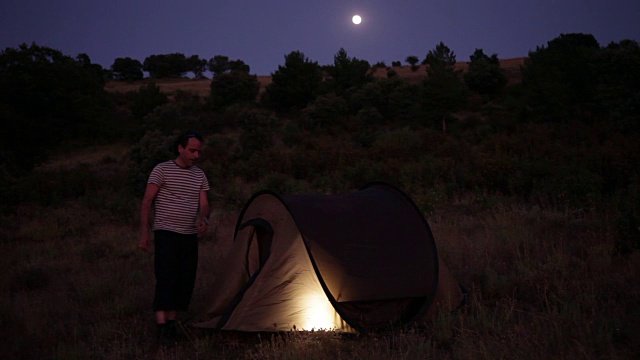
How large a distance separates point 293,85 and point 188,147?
34.3 meters

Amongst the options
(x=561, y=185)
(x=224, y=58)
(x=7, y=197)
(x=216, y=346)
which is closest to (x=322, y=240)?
(x=216, y=346)

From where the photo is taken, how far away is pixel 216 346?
4594mm

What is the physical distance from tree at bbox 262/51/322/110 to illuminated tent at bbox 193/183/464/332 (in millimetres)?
32667

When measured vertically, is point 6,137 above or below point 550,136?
above

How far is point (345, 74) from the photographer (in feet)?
129

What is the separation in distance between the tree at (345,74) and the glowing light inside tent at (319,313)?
33.8m

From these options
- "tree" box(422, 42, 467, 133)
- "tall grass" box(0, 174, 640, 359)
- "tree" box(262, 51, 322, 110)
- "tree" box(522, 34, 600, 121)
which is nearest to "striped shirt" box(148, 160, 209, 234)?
"tall grass" box(0, 174, 640, 359)

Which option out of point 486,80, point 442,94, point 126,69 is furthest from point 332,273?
point 126,69

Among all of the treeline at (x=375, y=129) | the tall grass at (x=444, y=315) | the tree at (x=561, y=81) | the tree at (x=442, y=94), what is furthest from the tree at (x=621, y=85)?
the tall grass at (x=444, y=315)

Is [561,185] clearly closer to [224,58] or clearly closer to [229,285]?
[229,285]

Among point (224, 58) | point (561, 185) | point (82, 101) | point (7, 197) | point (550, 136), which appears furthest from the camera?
point (224, 58)

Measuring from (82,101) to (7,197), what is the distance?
12241 millimetres

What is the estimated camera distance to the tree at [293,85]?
3809cm

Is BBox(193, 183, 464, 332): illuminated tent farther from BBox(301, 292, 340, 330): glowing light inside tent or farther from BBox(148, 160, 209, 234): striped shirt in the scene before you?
BBox(148, 160, 209, 234): striped shirt
